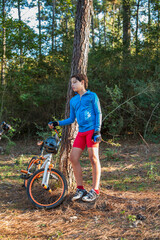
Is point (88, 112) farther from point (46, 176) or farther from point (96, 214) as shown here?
point (96, 214)

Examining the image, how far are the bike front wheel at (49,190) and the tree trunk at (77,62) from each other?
430 mm

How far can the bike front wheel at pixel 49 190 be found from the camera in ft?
12.5

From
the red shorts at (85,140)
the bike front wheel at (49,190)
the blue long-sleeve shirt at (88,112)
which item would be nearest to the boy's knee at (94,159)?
the red shorts at (85,140)

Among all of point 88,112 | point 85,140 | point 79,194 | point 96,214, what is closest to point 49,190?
point 79,194

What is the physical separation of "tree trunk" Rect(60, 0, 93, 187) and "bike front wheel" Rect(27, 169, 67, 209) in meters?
0.43

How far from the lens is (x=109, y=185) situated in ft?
16.8

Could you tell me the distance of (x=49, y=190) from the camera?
3.90 metres

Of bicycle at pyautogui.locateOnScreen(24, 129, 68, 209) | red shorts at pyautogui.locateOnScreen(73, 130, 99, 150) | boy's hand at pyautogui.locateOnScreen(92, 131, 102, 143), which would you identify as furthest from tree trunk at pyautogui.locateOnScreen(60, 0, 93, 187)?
boy's hand at pyautogui.locateOnScreen(92, 131, 102, 143)

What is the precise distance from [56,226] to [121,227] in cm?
84

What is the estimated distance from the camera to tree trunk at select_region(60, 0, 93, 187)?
4.50m

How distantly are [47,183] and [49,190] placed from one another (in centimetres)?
14

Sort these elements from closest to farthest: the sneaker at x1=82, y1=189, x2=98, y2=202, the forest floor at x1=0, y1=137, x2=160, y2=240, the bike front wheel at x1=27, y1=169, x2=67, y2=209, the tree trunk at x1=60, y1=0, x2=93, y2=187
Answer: the forest floor at x1=0, y1=137, x2=160, y2=240
the sneaker at x1=82, y1=189, x2=98, y2=202
the bike front wheel at x1=27, y1=169, x2=67, y2=209
the tree trunk at x1=60, y1=0, x2=93, y2=187

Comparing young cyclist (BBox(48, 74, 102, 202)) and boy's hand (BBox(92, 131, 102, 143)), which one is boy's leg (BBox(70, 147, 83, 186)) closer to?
young cyclist (BBox(48, 74, 102, 202))

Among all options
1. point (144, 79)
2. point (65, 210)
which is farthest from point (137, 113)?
point (65, 210)
